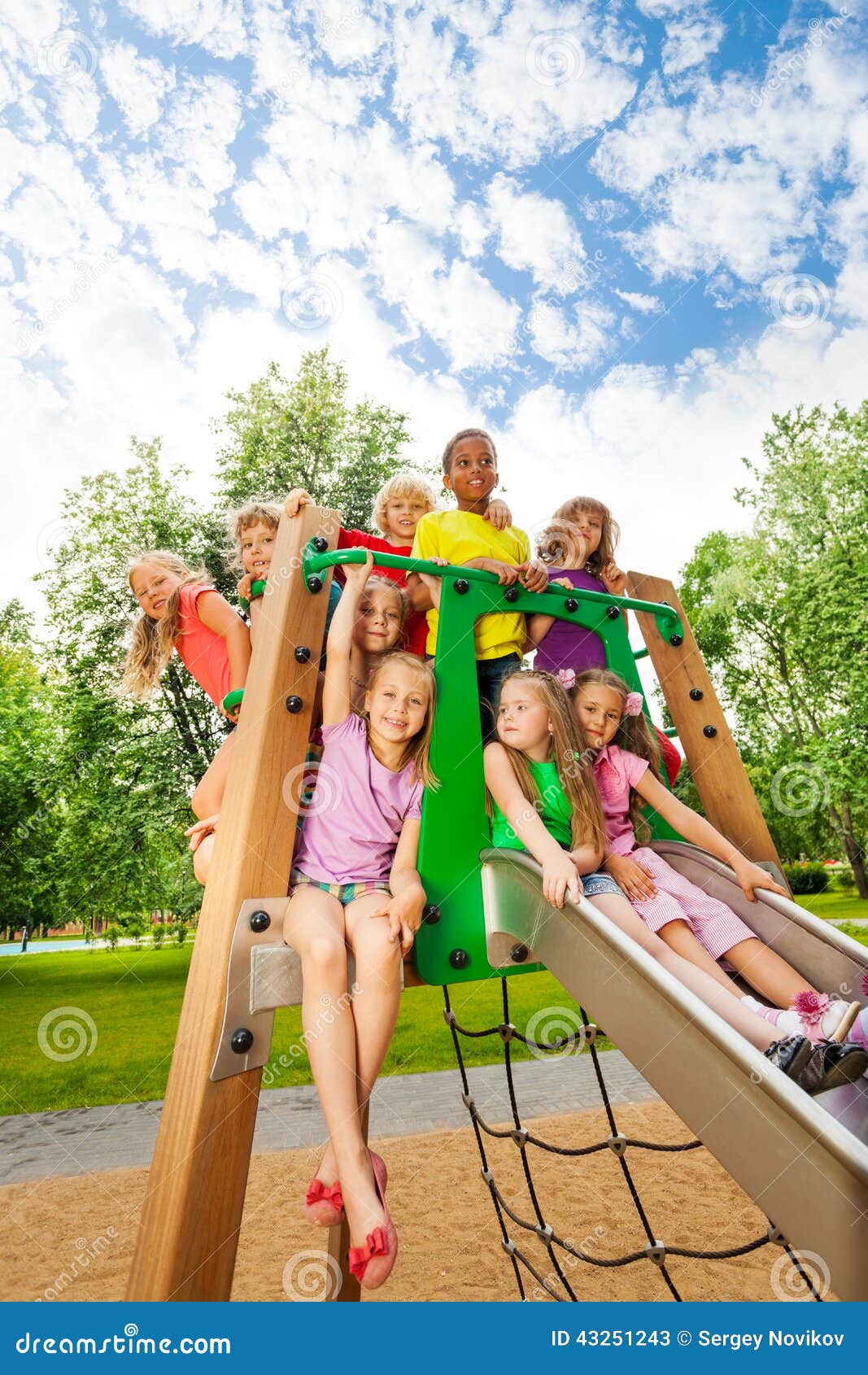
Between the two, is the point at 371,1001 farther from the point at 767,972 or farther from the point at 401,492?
the point at 401,492

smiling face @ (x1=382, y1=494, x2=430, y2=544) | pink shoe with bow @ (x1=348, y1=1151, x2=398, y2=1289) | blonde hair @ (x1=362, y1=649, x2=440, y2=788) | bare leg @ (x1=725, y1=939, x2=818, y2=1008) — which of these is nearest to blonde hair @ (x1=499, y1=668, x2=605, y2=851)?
blonde hair @ (x1=362, y1=649, x2=440, y2=788)

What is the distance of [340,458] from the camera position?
1452 cm

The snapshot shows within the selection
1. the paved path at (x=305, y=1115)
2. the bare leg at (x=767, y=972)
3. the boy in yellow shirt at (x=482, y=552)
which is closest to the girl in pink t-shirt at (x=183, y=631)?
the boy in yellow shirt at (x=482, y=552)

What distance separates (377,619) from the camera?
8.82 feet

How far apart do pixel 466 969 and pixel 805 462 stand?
17.4m

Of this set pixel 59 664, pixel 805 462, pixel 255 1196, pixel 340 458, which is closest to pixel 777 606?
pixel 805 462

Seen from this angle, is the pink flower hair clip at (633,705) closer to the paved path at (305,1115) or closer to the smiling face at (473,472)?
the smiling face at (473,472)

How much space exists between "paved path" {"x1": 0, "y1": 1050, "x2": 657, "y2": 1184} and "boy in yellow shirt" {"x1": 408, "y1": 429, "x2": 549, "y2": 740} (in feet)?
15.8

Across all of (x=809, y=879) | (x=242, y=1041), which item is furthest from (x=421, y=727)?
(x=809, y=879)

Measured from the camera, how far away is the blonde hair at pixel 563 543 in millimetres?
3436

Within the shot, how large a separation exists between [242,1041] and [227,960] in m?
0.18

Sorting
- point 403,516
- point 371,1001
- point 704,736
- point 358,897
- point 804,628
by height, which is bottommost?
point 371,1001

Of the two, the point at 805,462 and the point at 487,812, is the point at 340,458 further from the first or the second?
the point at 487,812

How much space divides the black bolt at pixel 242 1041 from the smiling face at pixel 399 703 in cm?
82
